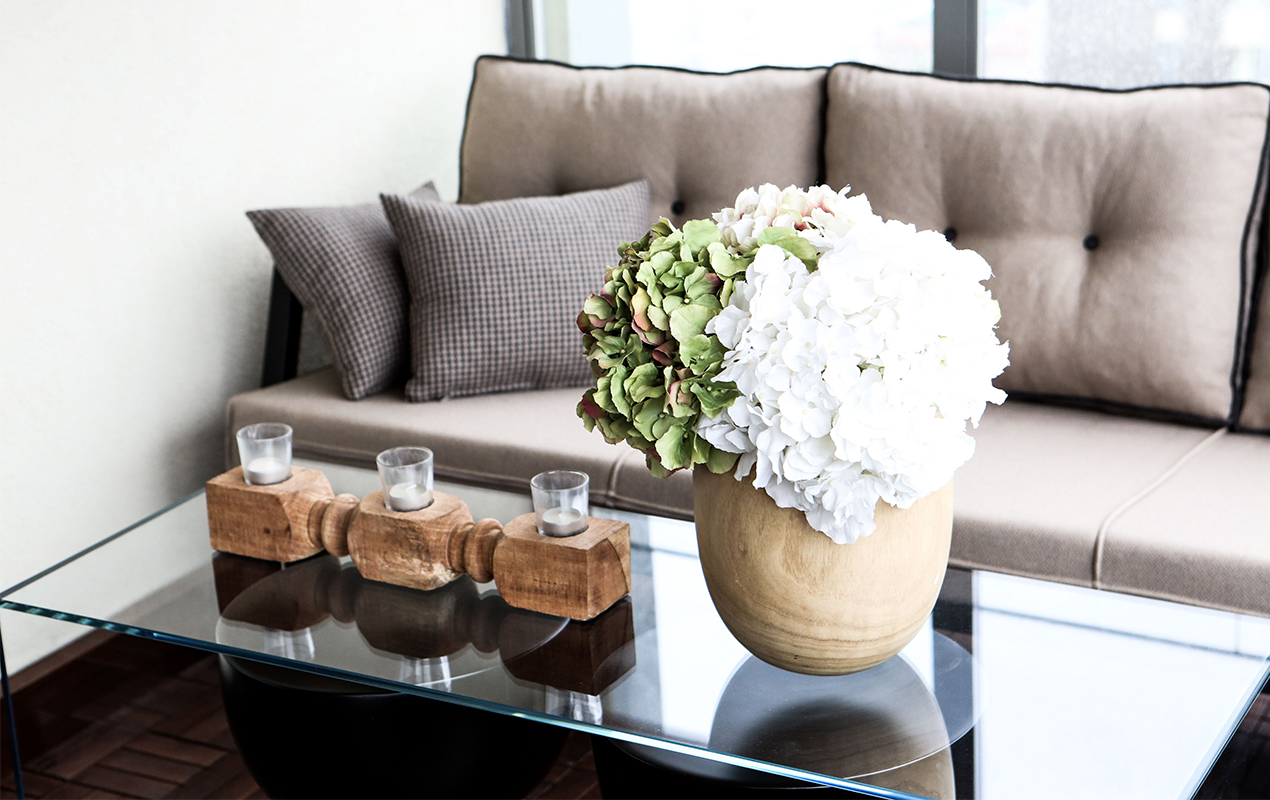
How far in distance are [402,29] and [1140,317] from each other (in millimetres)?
1582

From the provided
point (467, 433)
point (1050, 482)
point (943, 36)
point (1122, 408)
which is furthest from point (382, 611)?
point (943, 36)

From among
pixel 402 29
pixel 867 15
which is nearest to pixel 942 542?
pixel 867 15

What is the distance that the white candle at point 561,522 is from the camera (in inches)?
45.8

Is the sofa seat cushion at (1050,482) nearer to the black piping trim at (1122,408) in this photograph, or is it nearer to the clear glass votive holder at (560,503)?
the black piping trim at (1122,408)

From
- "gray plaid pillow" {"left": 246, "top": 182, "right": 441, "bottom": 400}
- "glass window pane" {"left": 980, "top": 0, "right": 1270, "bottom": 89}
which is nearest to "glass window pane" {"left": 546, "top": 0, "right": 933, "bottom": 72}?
"glass window pane" {"left": 980, "top": 0, "right": 1270, "bottom": 89}

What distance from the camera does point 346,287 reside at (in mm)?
1911

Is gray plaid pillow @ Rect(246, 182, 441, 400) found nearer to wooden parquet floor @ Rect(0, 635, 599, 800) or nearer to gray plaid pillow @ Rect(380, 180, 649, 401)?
gray plaid pillow @ Rect(380, 180, 649, 401)

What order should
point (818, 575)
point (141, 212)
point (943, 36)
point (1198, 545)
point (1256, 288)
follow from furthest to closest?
point (943, 36), point (141, 212), point (1256, 288), point (1198, 545), point (818, 575)

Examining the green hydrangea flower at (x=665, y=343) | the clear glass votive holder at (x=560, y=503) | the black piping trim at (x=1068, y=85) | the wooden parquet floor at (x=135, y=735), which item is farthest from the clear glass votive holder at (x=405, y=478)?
the black piping trim at (x=1068, y=85)

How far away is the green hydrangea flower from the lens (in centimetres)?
90

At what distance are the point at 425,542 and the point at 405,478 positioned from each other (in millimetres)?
76

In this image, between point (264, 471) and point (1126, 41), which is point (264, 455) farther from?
point (1126, 41)

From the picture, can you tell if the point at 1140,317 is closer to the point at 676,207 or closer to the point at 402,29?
the point at 676,207

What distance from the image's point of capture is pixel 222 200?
6.75ft
